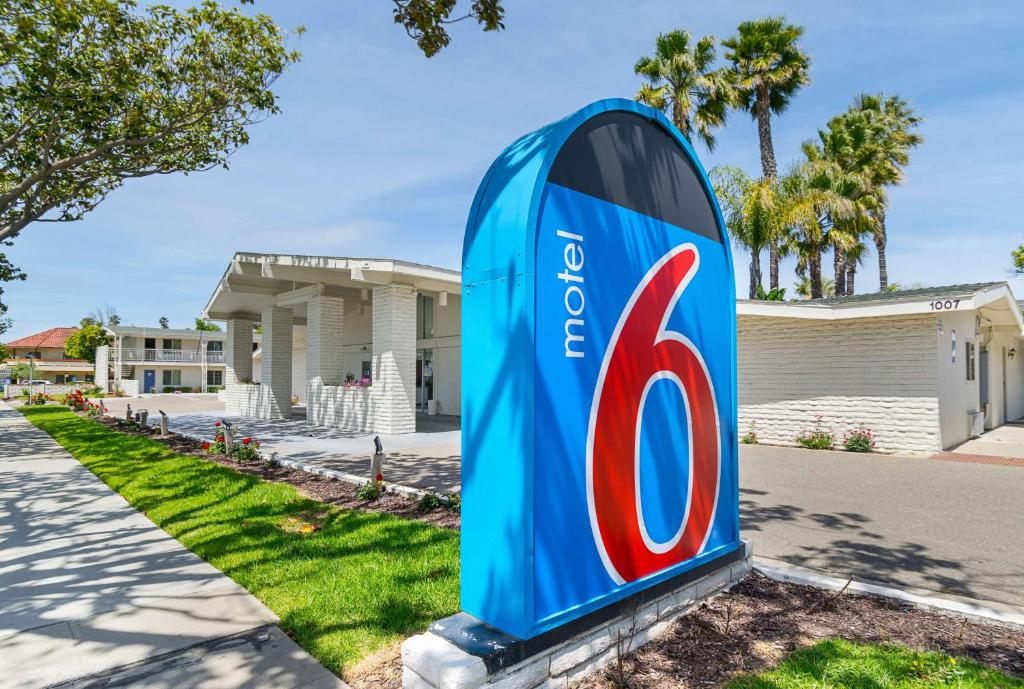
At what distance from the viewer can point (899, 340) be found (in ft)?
39.0

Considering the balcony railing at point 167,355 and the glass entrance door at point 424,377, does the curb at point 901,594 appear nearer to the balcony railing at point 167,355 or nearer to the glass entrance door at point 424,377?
the glass entrance door at point 424,377

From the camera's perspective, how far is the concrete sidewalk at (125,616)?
3.19 m

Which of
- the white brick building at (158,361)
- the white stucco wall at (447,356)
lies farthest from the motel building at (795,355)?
the white brick building at (158,361)

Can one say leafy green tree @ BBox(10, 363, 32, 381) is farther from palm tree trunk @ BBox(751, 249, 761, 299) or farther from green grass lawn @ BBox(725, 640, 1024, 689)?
green grass lawn @ BBox(725, 640, 1024, 689)

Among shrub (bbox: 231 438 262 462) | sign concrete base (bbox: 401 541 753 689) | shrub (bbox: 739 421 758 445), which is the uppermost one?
sign concrete base (bbox: 401 541 753 689)

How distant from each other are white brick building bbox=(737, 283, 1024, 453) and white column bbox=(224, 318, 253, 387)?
17.9 m

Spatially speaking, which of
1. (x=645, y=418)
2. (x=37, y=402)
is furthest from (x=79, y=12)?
(x=37, y=402)

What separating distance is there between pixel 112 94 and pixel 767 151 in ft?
76.3

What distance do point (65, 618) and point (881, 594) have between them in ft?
19.2

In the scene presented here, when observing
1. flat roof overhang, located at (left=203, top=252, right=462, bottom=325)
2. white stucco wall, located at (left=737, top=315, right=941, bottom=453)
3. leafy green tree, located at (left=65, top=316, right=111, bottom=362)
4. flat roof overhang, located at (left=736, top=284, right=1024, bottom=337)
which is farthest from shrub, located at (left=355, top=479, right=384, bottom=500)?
leafy green tree, located at (left=65, top=316, right=111, bottom=362)

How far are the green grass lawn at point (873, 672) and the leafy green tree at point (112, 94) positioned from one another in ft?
42.8

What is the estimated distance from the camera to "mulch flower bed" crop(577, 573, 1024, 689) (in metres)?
3.12

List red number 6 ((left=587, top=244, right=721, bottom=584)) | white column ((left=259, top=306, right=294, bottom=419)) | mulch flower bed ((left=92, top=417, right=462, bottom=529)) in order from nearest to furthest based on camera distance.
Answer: red number 6 ((left=587, top=244, right=721, bottom=584)), mulch flower bed ((left=92, top=417, right=462, bottom=529)), white column ((left=259, top=306, right=294, bottom=419))

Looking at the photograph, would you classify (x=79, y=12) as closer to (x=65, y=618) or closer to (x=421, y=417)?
(x=65, y=618)
